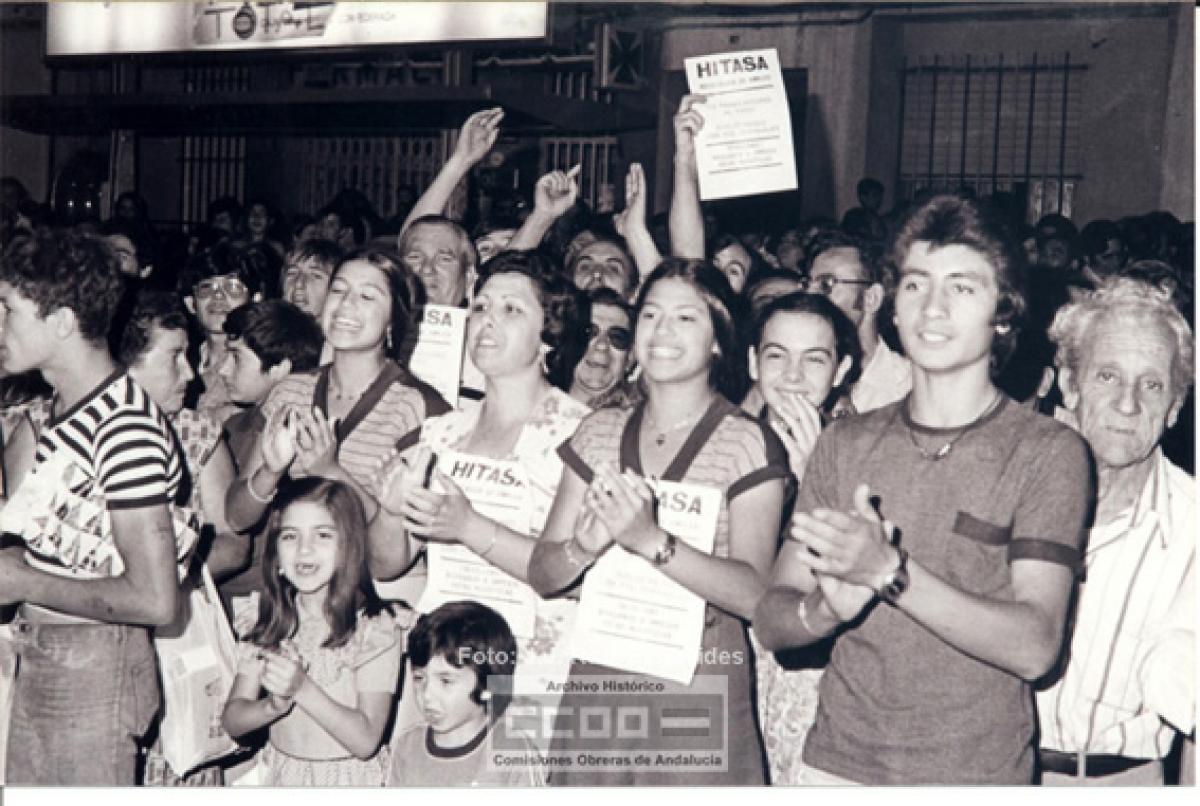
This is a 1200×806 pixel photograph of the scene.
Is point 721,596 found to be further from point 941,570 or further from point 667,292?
point 667,292

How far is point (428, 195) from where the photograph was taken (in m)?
4.15

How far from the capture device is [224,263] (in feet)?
13.3

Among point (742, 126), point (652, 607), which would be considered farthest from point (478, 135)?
point (652, 607)

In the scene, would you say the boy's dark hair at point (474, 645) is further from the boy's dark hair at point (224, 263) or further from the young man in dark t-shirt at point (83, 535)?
the boy's dark hair at point (224, 263)

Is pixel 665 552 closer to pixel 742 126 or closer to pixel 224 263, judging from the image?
pixel 742 126

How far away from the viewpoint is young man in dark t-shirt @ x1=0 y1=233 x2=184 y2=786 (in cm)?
348

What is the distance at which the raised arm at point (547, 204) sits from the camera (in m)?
4.12

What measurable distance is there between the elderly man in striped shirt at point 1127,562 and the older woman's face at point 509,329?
1215mm

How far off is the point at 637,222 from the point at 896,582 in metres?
1.40

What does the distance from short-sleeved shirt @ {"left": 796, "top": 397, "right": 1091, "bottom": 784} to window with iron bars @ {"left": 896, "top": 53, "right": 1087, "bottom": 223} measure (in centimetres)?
76

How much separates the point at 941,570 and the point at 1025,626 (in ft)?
0.70

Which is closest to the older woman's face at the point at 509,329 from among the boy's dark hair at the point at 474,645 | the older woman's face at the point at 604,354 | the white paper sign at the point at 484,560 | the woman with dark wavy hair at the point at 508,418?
the woman with dark wavy hair at the point at 508,418

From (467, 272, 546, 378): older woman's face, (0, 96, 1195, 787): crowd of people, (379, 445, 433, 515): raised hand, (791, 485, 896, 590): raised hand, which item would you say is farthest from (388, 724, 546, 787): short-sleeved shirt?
(791, 485, 896, 590): raised hand

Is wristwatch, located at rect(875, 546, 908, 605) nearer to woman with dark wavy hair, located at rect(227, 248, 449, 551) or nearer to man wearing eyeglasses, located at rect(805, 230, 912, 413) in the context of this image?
man wearing eyeglasses, located at rect(805, 230, 912, 413)
